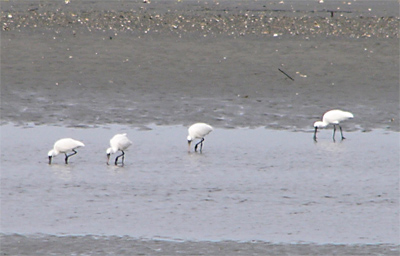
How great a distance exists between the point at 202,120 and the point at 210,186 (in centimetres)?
422

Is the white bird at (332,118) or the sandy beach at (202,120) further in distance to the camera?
the white bird at (332,118)

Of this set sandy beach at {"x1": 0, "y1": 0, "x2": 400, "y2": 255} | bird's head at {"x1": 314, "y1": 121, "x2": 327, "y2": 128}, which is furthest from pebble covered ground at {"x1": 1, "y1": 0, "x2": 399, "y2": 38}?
bird's head at {"x1": 314, "y1": 121, "x2": 327, "y2": 128}

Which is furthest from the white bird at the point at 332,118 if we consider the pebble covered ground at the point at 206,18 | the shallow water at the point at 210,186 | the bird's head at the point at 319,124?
the pebble covered ground at the point at 206,18

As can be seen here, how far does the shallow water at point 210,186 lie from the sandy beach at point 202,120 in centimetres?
3

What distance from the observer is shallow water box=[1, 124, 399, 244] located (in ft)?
26.7

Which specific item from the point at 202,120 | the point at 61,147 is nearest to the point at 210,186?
the point at 61,147

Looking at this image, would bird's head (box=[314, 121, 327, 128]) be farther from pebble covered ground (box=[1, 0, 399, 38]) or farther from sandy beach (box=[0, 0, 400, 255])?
pebble covered ground (box=[1, 0, 399, 38])

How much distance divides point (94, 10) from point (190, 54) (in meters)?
6.18

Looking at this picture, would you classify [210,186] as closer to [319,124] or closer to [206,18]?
[319,124]

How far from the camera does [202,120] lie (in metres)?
14.0

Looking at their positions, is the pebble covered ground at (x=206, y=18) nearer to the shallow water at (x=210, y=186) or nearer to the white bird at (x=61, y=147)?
the shallow water at (x=210, y=186)

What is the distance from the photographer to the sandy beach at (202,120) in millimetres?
8070

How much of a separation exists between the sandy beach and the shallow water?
3 cm

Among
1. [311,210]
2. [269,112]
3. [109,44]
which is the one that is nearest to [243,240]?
[311,210]
